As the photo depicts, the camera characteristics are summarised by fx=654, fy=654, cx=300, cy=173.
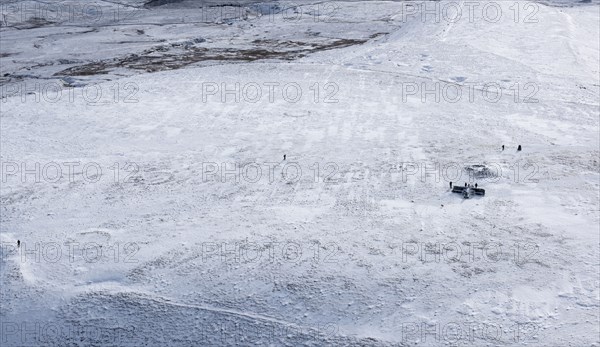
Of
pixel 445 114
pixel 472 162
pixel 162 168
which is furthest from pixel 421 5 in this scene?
pixel 162 168

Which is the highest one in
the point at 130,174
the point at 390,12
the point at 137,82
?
the point at 390,12

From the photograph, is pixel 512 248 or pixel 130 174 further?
pixel 130 174

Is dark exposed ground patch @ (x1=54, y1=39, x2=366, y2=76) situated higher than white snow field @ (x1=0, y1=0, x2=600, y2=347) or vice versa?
dark exposed ground patch @ (x1=54, y1=39, x2=366, y2=76)

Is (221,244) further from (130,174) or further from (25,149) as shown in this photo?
(25,149)

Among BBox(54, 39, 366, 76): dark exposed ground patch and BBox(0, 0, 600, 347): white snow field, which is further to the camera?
BBox(54, 39, 366, 76): dark exposed ground patch

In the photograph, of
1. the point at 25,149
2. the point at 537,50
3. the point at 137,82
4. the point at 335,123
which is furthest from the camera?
the point at 537,50
